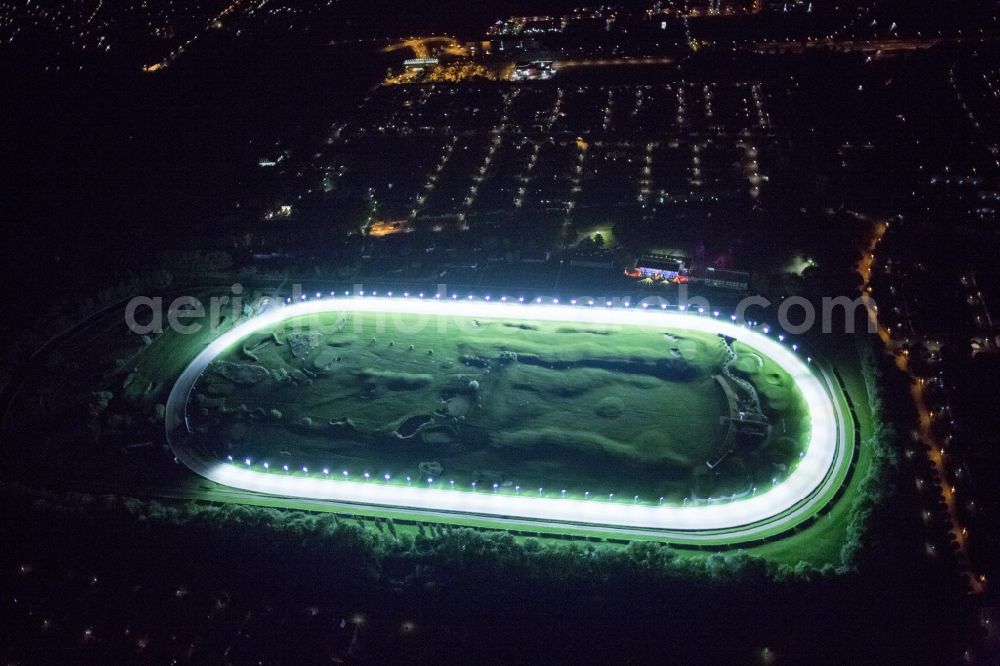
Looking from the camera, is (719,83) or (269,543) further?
(719,83)

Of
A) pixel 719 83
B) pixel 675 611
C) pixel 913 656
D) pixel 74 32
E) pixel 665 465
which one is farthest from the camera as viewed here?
pixel 74 32

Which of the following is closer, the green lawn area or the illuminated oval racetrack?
A: the illuminated oval racetrack

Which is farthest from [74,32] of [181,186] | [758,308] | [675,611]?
[675,611]

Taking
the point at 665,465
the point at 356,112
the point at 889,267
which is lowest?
the point at 665,465

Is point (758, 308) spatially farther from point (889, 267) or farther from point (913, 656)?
point (913, 656)

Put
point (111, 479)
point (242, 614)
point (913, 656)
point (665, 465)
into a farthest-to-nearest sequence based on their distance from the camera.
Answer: point (111, 479) < point (665, 465) < point (242, 614) < point (913, 656)

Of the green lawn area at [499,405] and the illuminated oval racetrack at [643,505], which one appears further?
the green lawn area at [499,405]

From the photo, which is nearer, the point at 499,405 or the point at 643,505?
the point at 643,505

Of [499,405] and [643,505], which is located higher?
[499,405]
